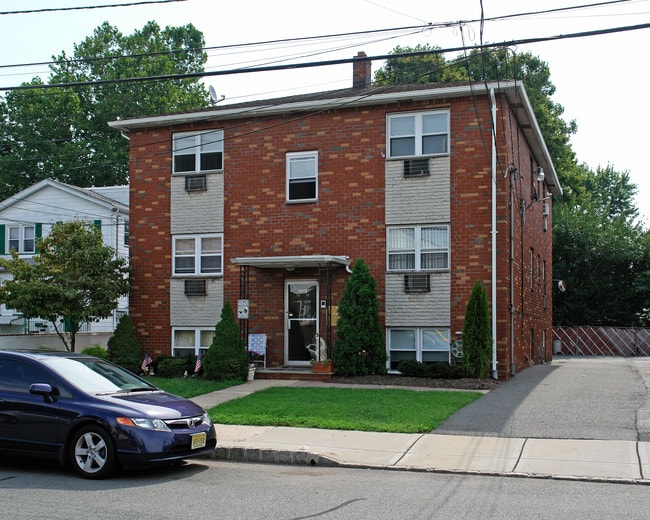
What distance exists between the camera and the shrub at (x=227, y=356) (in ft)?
59.2

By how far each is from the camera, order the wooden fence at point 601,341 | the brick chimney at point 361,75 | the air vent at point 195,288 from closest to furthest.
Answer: the air vent at point 195,288 → the brick chimney at point 361,75 → the wooden fence at point 601,341

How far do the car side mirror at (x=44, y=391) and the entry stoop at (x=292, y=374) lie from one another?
9.48m

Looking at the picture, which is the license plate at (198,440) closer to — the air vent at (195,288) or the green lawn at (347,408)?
the green lawn at (347,408)

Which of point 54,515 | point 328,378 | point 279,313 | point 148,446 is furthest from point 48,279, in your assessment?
point 54,515

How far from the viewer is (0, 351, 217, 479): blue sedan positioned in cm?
858

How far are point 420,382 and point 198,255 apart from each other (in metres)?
7.31

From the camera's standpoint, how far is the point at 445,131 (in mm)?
18766

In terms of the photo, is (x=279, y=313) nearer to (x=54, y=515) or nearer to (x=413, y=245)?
(x=413, y=245)

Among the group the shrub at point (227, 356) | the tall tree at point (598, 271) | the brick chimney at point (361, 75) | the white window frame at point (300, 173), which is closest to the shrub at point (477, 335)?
the white window frame at point (300, 173)

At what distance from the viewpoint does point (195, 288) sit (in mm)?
20734

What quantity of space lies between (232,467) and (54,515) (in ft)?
9.96

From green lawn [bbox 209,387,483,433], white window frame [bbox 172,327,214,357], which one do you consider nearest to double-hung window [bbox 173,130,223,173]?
white window frame [bbox 172,327,214,357]

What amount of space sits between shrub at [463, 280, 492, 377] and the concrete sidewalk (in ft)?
21.0

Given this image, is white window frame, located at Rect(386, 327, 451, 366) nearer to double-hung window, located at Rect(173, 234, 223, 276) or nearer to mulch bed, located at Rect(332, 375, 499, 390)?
mulch bed, located at Rect(332, 375, 499, 390)
